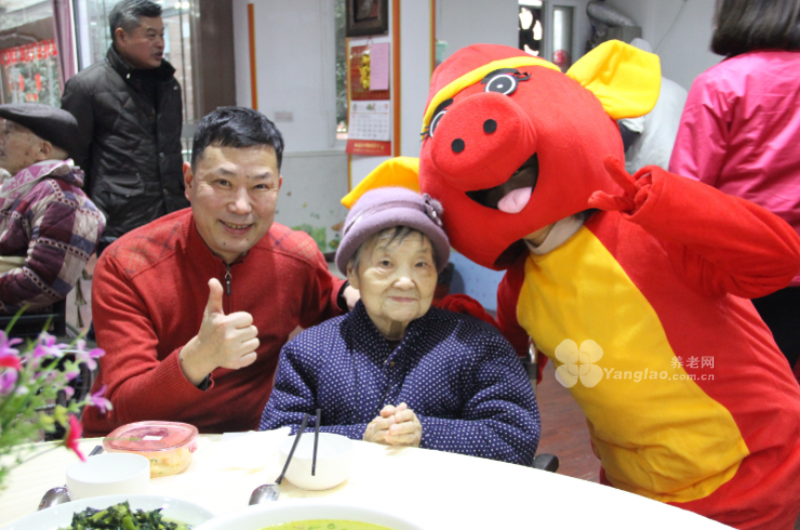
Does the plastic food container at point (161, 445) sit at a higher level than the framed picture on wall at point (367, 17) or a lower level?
lower

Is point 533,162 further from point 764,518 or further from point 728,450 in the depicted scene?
point 764,518

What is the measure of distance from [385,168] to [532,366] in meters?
0.62

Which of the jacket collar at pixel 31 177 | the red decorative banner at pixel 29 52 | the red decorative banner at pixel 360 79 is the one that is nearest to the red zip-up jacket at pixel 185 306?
the jacket collar at pixel 31 177

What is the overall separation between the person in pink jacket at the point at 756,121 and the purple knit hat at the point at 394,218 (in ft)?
2.20

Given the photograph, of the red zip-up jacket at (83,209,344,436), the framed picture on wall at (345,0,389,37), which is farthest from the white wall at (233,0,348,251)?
the red zip-up jacket at (83,209,344,436)

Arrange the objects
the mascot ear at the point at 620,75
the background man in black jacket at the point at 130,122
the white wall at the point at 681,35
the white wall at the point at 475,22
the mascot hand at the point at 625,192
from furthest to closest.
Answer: the white wall at the point at 475,22 → the white wall at the point at 681,35 → the background man in black jacket at the point at 130,122 → the mascot ear at the point at 620,75 → the mascot hand at the point at 625,192

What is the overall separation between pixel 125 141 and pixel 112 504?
251 cm

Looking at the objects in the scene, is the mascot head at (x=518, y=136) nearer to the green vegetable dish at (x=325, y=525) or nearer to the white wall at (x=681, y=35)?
the green vegetable dish at (x=325, y=525)

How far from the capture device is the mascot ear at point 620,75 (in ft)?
4.76

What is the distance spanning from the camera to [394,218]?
1436 mm

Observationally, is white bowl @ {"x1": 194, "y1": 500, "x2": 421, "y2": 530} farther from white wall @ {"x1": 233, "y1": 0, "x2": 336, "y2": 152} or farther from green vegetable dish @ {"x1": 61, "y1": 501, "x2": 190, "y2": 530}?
white wall @ {"x1": 233, "y1": 0, "x2": 336, "y2": 152}

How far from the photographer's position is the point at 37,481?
106 cm

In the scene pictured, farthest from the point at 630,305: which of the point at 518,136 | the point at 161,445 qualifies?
the point at 161,445

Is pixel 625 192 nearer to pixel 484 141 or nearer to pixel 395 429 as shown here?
pixel 484 141
